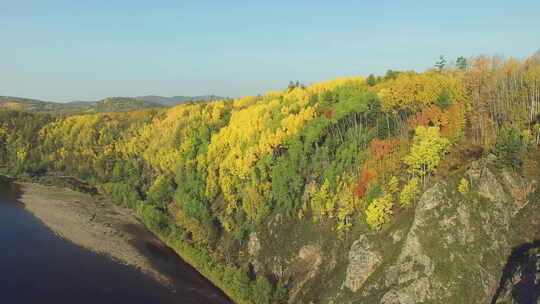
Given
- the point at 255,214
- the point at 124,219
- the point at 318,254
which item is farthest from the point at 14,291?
the point at 318,254

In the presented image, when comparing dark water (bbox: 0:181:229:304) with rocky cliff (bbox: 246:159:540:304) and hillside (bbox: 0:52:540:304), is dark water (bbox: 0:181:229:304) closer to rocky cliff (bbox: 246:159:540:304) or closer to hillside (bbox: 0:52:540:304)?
hillside (bbox: 0:52:540:304)

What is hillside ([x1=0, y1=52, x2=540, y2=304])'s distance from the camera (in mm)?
53562

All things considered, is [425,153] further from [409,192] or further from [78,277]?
[78,277]

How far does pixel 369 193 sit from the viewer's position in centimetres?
6662

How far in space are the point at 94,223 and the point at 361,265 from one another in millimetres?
84478

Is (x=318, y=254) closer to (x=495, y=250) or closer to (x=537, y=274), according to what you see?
(x=495, y=250)

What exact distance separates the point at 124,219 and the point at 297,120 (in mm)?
62599

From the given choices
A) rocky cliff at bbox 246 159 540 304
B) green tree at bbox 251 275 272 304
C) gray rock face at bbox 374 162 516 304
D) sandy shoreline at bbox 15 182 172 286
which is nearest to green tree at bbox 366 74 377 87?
rocky cliff at bbox 246 159 540 304

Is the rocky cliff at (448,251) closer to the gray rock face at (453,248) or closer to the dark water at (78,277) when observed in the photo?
the gray rock face at (453,248)

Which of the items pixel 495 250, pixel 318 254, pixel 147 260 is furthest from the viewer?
pixel 147 260

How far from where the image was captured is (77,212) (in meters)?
119

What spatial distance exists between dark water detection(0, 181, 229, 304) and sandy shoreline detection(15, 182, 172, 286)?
2353 millimetres

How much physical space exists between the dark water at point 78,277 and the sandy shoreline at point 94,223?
7.72 ft

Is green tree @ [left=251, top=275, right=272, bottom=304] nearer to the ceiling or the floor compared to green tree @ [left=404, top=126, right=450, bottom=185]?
nearer to the floor
